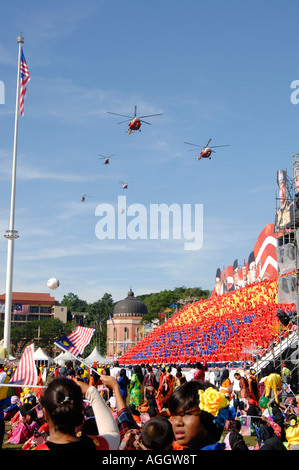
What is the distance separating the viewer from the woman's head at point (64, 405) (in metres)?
3.05

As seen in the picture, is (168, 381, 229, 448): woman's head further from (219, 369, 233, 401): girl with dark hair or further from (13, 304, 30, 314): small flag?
(13, 304, 30, 314): small flag

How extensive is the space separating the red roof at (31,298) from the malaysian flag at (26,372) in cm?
12108

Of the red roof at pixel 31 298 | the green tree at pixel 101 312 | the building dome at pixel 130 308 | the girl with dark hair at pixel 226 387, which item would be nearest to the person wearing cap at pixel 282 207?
the girl with dark hair at pixel 226 387

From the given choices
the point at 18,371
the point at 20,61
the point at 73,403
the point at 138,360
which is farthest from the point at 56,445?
the point at 138,360

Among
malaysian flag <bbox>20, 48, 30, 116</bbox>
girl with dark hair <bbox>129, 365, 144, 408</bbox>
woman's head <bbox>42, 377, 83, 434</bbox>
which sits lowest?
girl with dark hair <bbox>129, 365, 144, 408</bbox>

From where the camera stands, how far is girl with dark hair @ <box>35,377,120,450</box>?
2.99 m

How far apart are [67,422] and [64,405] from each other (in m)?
0.10

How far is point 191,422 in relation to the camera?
12.5ft

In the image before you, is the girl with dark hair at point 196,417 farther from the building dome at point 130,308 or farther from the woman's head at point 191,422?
the building dome at point 130,308

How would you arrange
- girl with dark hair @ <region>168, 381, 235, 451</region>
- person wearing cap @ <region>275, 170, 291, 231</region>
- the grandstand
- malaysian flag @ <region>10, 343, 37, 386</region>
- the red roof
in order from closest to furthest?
girl with dark hair @ <region>168, 381, 235, 451</region>
malaysian flag @ <region>10, 343, 37, 386</region>
person wearing cap @ <region>275, 170, 291, 231</region>
the grandstand
the red roof

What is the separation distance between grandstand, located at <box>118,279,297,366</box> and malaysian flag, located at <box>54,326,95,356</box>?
37.8 ft

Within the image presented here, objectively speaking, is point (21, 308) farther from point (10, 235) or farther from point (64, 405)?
point (64, 405)

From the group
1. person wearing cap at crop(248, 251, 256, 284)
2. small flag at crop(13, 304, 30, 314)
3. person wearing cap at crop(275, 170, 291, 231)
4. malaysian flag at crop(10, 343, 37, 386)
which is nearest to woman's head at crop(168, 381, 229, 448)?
malaysian flag at crop(10, 343, 37, 386)

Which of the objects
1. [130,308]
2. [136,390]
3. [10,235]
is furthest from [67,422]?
Result: [130,308]
